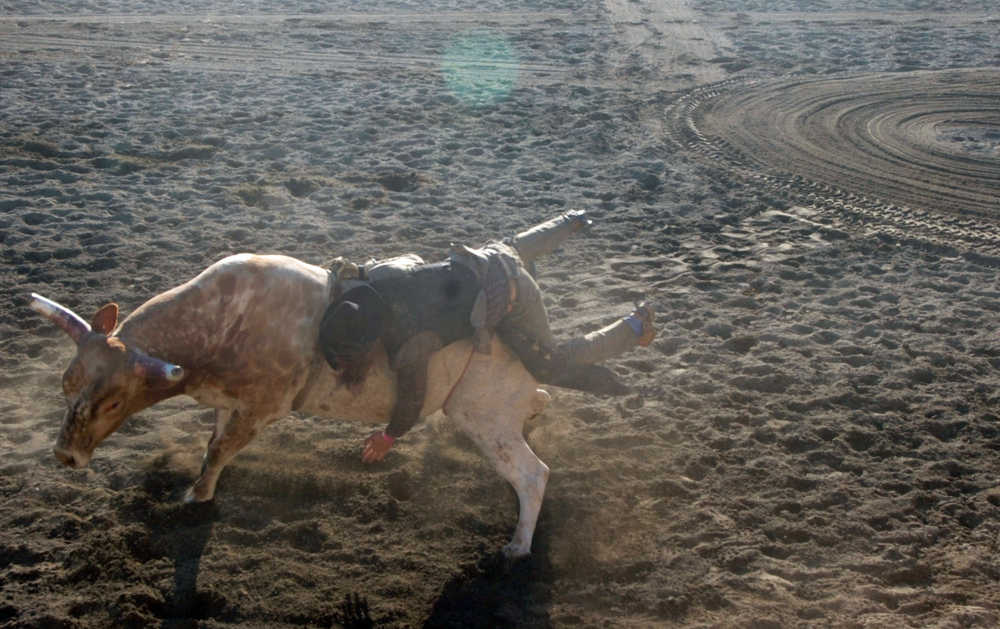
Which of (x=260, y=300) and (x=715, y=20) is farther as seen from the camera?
(x=715, y=20)

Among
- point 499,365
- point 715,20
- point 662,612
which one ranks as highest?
point 715,20

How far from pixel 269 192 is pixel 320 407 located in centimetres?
510

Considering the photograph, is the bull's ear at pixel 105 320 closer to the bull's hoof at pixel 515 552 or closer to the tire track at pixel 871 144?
the bull's hoof at pixel 515 552

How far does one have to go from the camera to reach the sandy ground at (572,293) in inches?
195

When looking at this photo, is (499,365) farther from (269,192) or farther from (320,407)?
(269,192)

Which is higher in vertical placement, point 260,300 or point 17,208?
point 260,300

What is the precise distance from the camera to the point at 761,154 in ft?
36.7

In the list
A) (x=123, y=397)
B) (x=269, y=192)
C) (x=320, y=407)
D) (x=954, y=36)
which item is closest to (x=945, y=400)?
(x=320, y=407)

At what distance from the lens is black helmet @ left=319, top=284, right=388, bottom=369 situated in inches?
185

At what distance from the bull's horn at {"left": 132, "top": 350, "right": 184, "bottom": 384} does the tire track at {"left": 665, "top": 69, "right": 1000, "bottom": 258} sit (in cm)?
713

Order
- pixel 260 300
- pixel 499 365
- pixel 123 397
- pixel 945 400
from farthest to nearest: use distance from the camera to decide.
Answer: pixel 945 400 < pixel 499 365 < pixel 260 300 < pixel 123 397

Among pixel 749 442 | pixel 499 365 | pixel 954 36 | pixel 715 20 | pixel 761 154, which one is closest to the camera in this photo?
pixel 499 365

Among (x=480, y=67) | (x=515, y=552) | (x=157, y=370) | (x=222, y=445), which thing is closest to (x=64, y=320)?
(x=157, y=370)

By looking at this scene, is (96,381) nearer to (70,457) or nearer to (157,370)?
(157,370)
